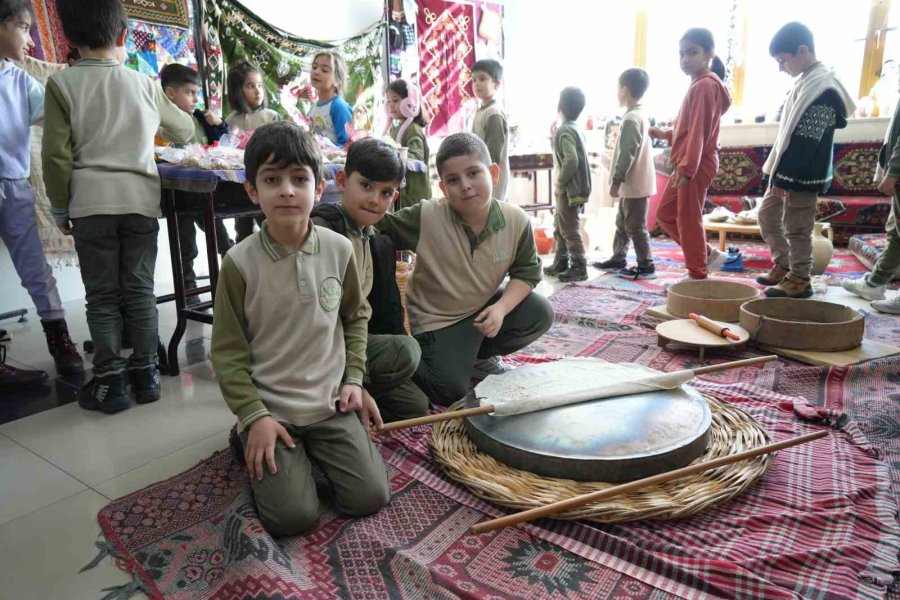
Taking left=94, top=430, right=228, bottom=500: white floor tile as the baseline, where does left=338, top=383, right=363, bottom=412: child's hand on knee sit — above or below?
above

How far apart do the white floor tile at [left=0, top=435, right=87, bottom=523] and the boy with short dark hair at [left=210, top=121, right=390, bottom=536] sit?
587 millimetres

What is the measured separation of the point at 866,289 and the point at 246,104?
380 centimetres

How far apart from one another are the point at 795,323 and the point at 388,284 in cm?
167

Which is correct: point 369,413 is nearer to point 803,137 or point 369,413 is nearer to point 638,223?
point 803,137

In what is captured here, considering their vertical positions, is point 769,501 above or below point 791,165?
below

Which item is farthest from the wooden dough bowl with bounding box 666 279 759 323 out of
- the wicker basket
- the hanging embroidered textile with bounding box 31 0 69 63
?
the hanging embroidered textile with bounding box 31 0 69 63

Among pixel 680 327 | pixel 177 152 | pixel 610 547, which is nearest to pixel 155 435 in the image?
pixel 177 152

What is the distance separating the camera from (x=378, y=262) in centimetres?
189

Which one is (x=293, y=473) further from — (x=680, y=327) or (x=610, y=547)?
(x=680, y=327)

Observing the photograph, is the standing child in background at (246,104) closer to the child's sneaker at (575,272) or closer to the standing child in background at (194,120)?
the standing child in background at (194,120)

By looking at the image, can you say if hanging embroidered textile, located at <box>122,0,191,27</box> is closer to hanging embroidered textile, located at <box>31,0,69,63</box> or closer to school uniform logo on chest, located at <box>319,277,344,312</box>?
hanging embroidered textile, located at <box>31,0,69,63</box>

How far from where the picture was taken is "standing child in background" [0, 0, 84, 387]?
7.62 feet

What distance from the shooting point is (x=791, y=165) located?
3.19m

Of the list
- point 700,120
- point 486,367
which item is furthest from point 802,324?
point 700,120
